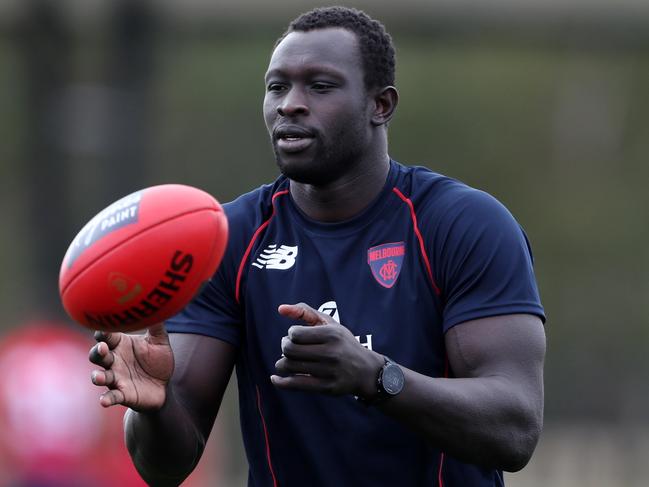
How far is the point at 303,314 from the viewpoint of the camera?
13.3 feet

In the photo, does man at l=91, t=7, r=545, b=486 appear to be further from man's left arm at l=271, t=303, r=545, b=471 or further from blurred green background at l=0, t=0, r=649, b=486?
blurred green background at l=0, t=0, r=649, b=486

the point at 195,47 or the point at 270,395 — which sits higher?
the point at 270,395

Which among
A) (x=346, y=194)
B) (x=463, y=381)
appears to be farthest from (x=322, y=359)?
(x=346, y=194)

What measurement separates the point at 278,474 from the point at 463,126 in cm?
2141

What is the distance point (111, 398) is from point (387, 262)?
1144 millimetres

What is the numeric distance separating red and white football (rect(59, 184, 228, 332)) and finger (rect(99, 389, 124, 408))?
205 millimetres

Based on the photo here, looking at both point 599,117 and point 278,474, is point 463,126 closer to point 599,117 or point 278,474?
point 599,117

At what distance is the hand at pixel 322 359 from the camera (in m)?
3.99

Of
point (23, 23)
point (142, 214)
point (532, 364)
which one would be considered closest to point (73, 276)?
point (142, 214)

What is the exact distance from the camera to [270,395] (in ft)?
16.2

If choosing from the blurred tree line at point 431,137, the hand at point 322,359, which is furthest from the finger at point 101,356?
the blurred tree line at point 431,137

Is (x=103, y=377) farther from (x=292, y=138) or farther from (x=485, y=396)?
(x=485, y=396)

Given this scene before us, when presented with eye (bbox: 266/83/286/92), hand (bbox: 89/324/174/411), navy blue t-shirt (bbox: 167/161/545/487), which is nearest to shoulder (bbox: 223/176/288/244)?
navy blue t-shirt (bbox: 167/161/545/487)

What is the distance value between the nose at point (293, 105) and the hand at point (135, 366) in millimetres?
892
